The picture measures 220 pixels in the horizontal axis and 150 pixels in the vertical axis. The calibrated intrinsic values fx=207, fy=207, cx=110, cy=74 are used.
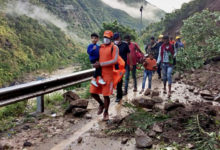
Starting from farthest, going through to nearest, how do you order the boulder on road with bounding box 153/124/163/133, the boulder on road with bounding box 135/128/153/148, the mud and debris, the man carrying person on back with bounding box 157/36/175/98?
the man carrying person on back with bounding box 157/36/175/98 < the boulder on road with bounding box 153/124/163/133 < the mud and debris < the boulder on road with bounding box 135/128/153/148

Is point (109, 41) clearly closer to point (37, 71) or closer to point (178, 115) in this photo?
point (178, 115)

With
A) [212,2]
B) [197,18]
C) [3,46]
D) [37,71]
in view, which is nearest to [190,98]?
[197,18]

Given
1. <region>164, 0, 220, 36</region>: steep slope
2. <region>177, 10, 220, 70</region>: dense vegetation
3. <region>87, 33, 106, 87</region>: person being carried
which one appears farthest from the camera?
<region>164, 0, 220, 36</region>: steep slope

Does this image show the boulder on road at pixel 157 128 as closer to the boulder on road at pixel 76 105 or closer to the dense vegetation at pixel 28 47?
the boulder on road at pixel 76 105

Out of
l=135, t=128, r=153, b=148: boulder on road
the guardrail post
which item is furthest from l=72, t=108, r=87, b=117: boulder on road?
l=135, t=128, r=153, b=148: boulder on road

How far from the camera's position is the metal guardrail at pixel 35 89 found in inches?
136

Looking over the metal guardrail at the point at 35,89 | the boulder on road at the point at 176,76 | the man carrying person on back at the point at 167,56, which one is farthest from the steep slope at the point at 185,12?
the metal guardrail at the point at 35,89

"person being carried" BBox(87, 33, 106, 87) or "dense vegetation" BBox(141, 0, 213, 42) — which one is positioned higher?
"dense vegetation" BBox(141, 0, 213, 42)

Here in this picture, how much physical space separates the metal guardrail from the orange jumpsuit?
34.2 inches

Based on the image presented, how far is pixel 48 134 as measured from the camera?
364cm

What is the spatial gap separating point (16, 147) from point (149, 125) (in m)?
2.21

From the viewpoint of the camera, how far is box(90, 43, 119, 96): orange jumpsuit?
13.3ft

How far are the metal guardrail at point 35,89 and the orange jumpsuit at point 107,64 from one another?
87 cm

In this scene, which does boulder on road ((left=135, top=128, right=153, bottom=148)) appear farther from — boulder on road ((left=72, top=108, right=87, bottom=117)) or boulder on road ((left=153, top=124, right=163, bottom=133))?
boulder on road ((left=72, top=108, right=87, bottom=117))
